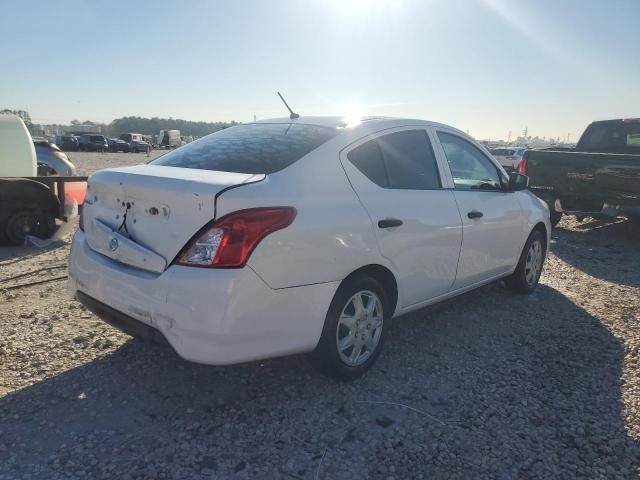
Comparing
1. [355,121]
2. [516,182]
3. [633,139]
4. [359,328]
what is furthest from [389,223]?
[633,139]

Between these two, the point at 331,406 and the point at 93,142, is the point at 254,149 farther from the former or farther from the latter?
the point at 93,142

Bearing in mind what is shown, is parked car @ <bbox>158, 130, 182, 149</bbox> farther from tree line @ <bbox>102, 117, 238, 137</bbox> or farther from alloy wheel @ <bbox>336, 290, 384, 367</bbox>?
alloy wheel @ <bbox>336, 290, 384, 367</bbox>

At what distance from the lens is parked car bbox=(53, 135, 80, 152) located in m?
50.0

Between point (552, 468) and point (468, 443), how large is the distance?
0.42m

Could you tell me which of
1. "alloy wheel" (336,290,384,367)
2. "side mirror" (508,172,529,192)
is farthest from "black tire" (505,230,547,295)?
"alloy wheel" (336,290,384,367)

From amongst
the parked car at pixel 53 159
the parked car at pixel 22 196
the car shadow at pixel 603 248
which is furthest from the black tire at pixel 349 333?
the parked car at pixel 53 159

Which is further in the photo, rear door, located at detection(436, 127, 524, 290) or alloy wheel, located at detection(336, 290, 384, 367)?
rear door, located at detection(436, 127, 524, 290)

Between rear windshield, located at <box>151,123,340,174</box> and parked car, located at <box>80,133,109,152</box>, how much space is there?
5216 centimetres

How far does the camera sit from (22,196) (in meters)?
6.67

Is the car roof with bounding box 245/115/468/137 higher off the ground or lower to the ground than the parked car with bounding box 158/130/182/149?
higher

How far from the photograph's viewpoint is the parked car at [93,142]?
50625 mm

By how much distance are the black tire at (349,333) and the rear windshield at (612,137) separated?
8524 mm

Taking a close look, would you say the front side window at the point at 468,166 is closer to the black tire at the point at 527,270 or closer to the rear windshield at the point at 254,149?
the black tire at the point at 527,270

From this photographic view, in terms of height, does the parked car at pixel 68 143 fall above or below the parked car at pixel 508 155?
below
